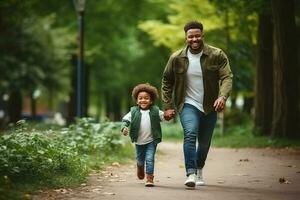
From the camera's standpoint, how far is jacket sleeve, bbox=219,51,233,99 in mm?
8184

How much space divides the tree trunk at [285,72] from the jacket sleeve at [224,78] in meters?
7.30

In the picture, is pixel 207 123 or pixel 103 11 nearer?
pixel 207 123

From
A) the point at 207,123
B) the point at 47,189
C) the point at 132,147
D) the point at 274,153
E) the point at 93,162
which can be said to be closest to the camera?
the point at 47,189

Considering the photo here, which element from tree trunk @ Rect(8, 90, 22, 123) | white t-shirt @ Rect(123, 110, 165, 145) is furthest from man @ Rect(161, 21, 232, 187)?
tree trunk @ Rect(8, 90, 22, 123)

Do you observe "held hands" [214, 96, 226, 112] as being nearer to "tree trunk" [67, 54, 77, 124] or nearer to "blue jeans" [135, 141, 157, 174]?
"blue jeans" [135, 141, 157, 174]

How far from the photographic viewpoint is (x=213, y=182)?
366 inches

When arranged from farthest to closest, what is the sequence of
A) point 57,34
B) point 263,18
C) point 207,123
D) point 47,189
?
1. point 57,34
2. point 263,18
3. point 207,123
4. point 47,189

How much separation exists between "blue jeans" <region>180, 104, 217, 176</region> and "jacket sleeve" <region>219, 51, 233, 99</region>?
456 mm

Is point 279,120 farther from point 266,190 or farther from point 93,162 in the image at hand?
point 266,190

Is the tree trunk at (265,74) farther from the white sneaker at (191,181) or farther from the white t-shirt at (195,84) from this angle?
the white sneaker at (191,181)

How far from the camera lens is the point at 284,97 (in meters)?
16.2

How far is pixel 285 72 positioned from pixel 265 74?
122 inches

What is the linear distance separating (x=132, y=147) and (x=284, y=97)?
412 centimetres

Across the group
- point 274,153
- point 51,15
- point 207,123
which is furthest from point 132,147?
point 51,15
